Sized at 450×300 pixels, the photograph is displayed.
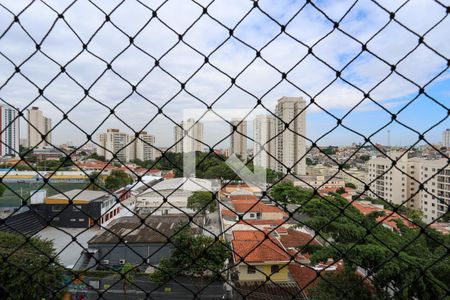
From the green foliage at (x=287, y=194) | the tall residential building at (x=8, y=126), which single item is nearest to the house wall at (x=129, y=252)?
the green foliage at (x=287, y=194)

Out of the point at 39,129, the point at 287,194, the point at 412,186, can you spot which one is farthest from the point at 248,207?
the point at 412,186

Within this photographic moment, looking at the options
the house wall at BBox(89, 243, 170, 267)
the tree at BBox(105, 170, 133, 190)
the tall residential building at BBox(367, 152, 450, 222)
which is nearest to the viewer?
the house wall at BBox(89, 243, 170, 267)

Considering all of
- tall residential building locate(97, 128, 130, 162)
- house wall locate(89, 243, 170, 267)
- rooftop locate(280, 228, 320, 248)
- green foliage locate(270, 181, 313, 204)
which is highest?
tall residential building locate(97, 128, 130, 162)

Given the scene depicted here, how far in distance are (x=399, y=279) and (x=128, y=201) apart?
25.2 feet

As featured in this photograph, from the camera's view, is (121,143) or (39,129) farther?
(121,143)

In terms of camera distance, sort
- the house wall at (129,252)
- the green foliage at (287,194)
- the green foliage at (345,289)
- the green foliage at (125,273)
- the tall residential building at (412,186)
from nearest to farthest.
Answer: the green foliage at (125,273)
the green foliage at (345,289)
the house wall at (129,252)
the green foliage at (287,194)
the tall residential building at (412,186)

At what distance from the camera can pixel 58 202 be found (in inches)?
280

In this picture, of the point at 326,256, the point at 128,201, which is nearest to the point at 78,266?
the point at 326,256

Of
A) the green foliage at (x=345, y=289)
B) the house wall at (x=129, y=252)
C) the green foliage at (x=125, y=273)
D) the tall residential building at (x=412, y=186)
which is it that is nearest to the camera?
the green foliage at (x=125, y=273)

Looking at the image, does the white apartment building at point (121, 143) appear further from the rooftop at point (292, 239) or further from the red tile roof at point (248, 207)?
the rooftop at point (292, 239)

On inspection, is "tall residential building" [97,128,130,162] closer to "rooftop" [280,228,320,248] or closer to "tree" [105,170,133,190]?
"tree" [105,170,133,190]

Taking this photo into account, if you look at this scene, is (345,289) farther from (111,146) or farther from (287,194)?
(111,146)

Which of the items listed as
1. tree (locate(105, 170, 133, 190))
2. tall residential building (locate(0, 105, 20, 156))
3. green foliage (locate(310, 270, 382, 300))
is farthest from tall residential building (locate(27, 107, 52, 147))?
tree (locate(105, 170, 133, 190))

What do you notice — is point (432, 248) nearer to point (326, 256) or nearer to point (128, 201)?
point (326, 256)
